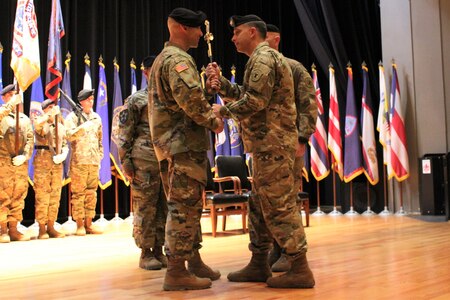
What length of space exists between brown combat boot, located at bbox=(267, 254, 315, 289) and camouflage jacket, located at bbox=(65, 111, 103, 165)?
4022 mm

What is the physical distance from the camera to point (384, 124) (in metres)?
8.42

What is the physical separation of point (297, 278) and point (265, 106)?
887 millimetres

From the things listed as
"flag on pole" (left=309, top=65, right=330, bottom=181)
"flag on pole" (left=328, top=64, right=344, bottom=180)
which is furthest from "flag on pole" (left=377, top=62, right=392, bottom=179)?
"flag on pole" (left=309, top=65, right=330, bottom=181)

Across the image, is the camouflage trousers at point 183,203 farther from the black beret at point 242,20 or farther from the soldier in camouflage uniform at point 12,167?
the soldier in camouflage uniform at point 12,167

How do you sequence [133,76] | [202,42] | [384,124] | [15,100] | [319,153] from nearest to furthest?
[15,100] < [133,76] < [384,124] < [319,153] < [202,42]

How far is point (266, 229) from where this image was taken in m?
3.08

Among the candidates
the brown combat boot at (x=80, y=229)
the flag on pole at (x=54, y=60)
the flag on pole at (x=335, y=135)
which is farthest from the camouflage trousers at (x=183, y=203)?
the flag on pole at (x=335, y=135)

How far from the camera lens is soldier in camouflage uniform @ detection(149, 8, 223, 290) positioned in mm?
2738

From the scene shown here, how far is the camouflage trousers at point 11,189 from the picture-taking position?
224 inches

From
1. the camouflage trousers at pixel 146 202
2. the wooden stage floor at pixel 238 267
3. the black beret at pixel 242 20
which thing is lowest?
the wooden stage floor at pixel 238 267

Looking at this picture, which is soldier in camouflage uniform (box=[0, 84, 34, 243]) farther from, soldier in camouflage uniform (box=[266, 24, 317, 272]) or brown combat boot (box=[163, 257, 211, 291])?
brown combat boot (box=[163, 257, 211, 291])

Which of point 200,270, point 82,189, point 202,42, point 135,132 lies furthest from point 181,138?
point 202,42

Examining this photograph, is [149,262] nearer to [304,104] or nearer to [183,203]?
[183,203]

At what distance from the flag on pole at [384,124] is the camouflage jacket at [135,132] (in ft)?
17.5
